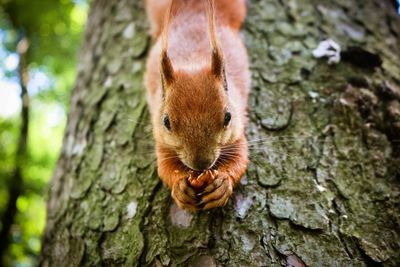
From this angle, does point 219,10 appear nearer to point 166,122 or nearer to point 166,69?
point 166,69

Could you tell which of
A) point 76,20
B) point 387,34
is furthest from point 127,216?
point 76,20

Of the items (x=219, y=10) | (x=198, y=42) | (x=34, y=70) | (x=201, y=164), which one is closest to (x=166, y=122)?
(x=201, y=164)

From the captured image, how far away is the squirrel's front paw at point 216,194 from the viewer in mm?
1722

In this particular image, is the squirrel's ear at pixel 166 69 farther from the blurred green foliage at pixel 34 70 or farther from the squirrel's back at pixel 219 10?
the blurred green foliage at pixel 34 70

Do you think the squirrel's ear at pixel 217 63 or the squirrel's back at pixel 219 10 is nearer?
the squirrel's ear at pixel 217 63

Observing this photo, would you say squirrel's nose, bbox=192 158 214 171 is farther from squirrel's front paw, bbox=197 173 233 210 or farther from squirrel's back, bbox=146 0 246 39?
squirrel's back, bbox=146 0 246 39

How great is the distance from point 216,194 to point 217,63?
66 cm

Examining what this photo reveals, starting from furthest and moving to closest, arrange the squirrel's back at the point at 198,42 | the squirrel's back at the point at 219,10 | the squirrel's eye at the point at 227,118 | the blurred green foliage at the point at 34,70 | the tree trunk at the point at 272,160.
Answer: the blurred green foliage at the point at 34,70 → the squirrel's back at the point at 219,10 → the squirrel's back at the point at 198,42 → the squirrel's eye at the point at 227,118 → the tree trunk at the point at 272,160

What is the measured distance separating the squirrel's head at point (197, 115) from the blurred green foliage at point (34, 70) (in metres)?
2.99

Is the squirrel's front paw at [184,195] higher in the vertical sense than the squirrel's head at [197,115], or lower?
lower

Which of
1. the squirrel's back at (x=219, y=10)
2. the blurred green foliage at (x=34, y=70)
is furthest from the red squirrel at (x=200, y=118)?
the blurred green foliage at (x=34, y=70)

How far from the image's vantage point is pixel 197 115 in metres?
1.74

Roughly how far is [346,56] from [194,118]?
1.37 meters

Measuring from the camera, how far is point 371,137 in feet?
6.89
